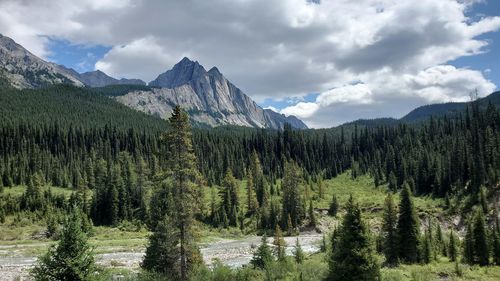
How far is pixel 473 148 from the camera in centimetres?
12175

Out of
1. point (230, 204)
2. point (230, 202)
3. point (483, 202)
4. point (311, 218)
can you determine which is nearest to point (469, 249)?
point (483, 202)

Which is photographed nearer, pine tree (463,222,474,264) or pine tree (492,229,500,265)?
pine tree (492,229,500,265)

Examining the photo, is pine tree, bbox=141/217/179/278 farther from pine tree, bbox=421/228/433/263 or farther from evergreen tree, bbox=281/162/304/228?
evergreen tree, bbox=281/162/304/228

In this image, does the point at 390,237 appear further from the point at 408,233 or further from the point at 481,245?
the point at 481,245

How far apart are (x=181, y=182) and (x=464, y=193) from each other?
309 ft

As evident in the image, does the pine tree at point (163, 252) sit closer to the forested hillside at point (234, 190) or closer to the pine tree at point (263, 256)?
the forested hillside at point (234, 190)

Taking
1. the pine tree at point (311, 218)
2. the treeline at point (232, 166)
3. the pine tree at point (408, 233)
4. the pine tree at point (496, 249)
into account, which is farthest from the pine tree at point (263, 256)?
the pine tree at point (311, 218)

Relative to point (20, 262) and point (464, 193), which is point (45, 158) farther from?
point (464, 193)

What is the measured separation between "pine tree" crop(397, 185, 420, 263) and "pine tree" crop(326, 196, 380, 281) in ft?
66.6

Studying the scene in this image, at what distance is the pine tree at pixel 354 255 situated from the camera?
25766 mm

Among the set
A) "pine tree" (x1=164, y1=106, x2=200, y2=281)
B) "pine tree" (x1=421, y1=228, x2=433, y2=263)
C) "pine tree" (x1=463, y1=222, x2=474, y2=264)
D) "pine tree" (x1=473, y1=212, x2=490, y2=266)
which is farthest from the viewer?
"pine tree" (x1=463, y1=222, x2=474, y2=264)

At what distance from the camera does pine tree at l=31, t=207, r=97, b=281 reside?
2014 cm

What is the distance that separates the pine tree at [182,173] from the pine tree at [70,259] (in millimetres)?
10290

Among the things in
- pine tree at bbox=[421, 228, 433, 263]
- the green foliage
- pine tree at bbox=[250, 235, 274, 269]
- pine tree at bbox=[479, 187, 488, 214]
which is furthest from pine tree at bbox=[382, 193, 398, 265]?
the green foliage
